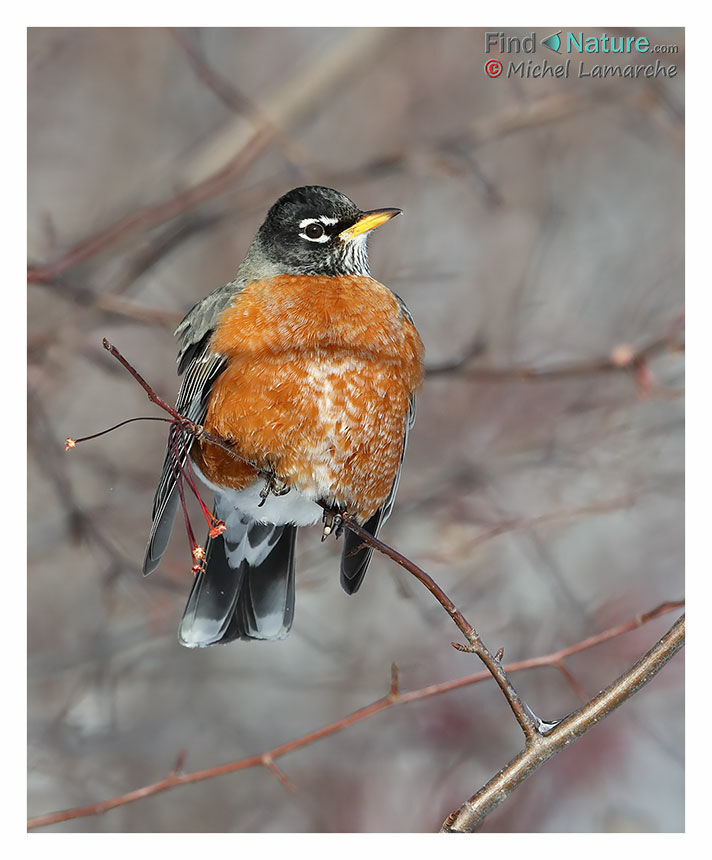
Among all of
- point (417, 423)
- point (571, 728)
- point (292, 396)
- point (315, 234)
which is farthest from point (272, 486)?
point (417, 423)

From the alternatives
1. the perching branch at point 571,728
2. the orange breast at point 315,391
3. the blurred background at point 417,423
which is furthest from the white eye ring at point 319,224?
the perching branch at point 571,728

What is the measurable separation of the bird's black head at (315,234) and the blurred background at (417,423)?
0.31m

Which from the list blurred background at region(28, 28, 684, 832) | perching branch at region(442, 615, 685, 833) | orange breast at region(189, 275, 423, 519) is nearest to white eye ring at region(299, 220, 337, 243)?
orange breast at region(189, 275, 423, 519)

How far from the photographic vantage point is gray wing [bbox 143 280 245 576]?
10.3 ft

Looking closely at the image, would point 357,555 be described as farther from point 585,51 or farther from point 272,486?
point 585,51

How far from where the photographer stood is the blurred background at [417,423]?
355 cm

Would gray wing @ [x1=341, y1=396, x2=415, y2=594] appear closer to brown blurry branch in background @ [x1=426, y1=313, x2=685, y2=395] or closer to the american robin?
the american robin

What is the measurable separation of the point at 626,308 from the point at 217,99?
79.6 inches

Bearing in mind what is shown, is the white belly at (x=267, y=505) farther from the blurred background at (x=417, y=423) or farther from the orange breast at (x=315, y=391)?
the blurred background at (x=417, y=423)

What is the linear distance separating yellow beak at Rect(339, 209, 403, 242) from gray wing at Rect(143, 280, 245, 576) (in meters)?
0.43

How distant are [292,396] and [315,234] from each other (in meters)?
0.75

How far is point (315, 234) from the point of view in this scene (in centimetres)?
341
